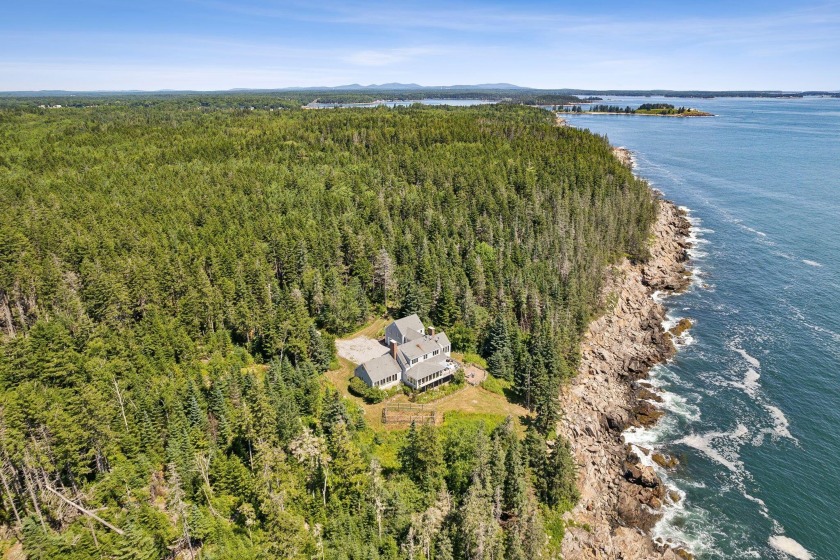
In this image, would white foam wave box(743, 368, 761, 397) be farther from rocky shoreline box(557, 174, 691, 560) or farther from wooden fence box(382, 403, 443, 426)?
wooden fence box(382, 403, 443, 426)

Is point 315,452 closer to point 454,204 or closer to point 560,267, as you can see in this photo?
point 560,267

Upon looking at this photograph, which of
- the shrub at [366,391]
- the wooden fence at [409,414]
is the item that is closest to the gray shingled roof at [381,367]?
the shrub at [366,391]

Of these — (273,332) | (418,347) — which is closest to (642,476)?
(418,347)

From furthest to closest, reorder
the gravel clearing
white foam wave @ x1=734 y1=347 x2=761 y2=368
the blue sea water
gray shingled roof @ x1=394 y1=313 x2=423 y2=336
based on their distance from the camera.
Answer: white foam wave @ x1=734 y1=347 x2=761 y2=368
gray shingled roof @ x1=394 y1=313 x2=423 y2=336
the gravel clearing
the blue sea water

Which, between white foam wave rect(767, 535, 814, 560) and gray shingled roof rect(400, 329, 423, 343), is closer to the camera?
white foam wave rect(767, 535, 814, 560)

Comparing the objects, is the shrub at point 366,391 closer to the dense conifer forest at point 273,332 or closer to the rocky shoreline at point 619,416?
the dense conifer forest at point 273,332

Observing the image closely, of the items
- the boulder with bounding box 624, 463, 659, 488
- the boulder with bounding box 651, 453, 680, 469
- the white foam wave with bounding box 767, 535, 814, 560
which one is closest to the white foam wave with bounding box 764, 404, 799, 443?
the boulder with bounding box 651, 453, 680, 469

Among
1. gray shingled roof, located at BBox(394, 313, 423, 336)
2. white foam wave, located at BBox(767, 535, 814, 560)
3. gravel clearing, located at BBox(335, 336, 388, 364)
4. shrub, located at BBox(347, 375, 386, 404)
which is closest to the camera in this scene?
white foam wave, located at BBox(767, 535, 814, 560)
